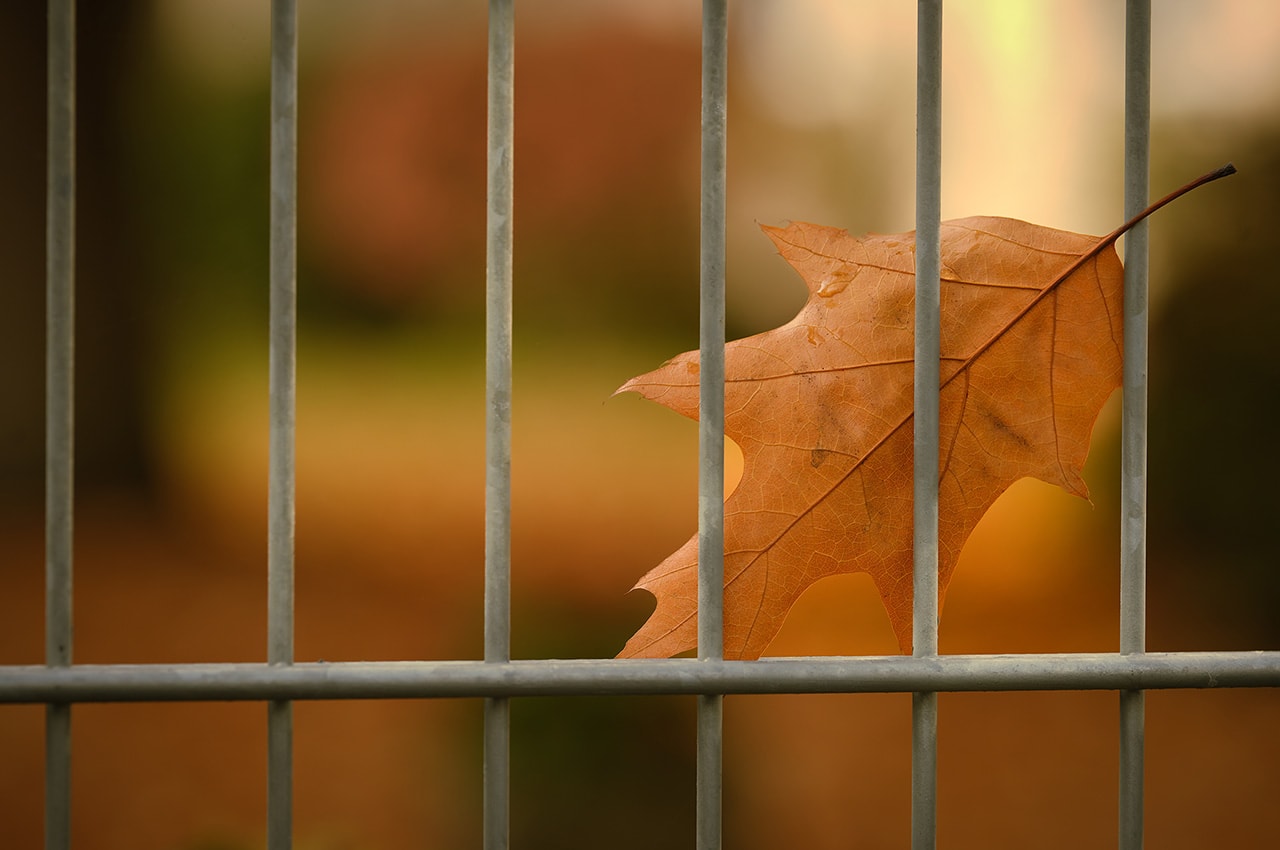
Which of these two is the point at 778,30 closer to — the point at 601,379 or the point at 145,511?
the point at 601,379

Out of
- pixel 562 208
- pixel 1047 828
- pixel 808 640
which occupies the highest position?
pixel 562 208

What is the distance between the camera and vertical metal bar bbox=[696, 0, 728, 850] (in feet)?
1.13

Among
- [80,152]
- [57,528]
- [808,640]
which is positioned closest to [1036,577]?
[808,640]

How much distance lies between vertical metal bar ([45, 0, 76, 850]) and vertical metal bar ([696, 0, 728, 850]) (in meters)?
0.26

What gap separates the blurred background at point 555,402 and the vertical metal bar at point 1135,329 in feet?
0.36

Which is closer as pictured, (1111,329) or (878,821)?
(1111,329)

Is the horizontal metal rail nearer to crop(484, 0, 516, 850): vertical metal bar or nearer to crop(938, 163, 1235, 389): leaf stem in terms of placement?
crop(484, 0, 516, 850): vertical metal bar

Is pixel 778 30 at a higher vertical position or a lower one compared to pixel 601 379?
higher

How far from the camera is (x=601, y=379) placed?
489mm

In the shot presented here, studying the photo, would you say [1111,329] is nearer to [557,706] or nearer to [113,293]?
[557,706]

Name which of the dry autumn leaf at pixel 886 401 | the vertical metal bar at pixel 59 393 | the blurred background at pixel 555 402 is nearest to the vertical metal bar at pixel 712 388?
the dry autumn leaf at pixel 886 401

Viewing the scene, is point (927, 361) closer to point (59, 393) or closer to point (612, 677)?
point (612, 677)

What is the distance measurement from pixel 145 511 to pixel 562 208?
294mm

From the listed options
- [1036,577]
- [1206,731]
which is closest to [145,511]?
[1036,577]
